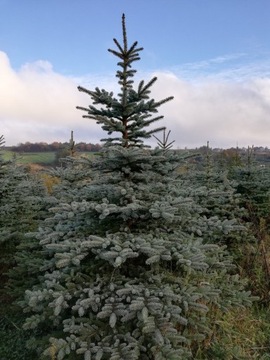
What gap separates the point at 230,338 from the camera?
471 centimetres

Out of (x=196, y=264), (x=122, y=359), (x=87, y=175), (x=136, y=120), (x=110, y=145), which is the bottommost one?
(x=122, y=359)

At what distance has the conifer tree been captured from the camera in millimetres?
3865

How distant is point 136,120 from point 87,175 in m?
3.69

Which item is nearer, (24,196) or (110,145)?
(110,145)

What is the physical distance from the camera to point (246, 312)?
552 centimetres

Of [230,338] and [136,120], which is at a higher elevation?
[136,120]

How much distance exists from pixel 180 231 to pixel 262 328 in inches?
86.9

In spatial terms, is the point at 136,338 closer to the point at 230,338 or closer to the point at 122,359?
the point at 122,359

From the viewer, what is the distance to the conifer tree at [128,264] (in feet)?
12.7

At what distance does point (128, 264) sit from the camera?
4715 millimetres

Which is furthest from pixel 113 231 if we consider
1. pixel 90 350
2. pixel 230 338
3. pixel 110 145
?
pixel 230 338

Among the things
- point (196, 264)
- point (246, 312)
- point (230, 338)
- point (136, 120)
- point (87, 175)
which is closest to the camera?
point (196, 264)

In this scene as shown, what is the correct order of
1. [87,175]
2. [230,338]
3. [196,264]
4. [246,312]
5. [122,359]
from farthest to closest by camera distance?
[87,175]
[246,312]
[230,338]
[196,264]
[122,359]

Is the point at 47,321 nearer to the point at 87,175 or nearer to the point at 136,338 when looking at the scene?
the point at 136,338
